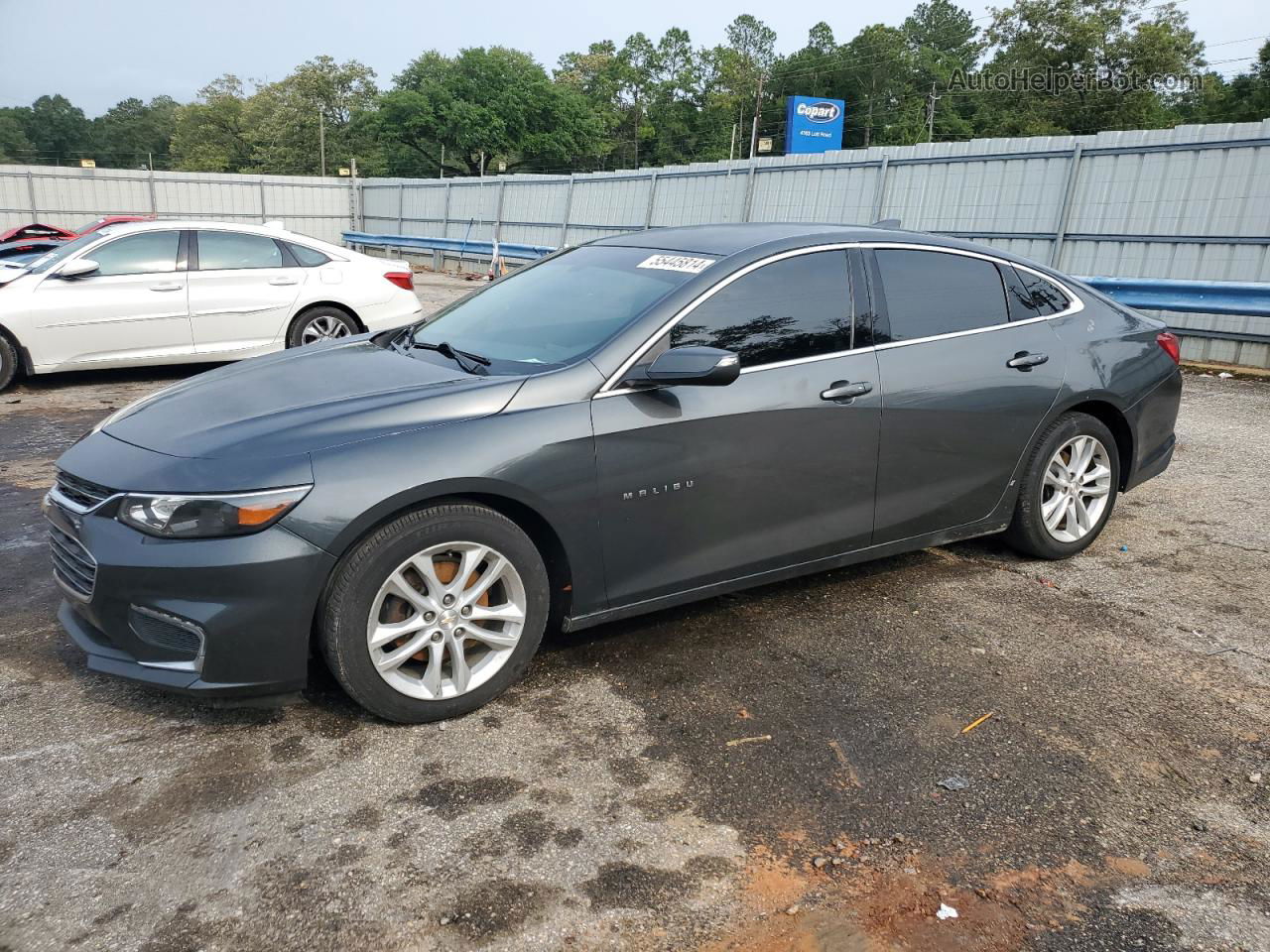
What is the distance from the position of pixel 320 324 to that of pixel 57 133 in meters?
122

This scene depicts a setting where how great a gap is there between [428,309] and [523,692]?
41.9 ft

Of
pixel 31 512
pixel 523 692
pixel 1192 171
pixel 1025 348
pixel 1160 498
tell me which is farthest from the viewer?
pixel 1192 171

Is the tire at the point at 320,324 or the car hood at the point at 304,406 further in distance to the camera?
the tire at the point at 320,324

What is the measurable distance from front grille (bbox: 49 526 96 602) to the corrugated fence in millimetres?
11624

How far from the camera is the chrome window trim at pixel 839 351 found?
3684mm

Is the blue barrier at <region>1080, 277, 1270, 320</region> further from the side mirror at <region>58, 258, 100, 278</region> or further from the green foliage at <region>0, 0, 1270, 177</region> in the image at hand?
the green foliage at <region>0, 0, 1270, 177</region>

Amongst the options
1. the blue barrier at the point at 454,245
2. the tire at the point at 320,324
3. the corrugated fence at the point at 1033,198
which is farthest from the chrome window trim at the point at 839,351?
the blue barrier at the point at 454,245

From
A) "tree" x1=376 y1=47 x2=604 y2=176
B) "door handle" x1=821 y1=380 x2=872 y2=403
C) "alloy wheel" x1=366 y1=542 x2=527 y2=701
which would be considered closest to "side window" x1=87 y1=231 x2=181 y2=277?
"alloy wheel" x1=366 y1=542 x2=527 y2=701

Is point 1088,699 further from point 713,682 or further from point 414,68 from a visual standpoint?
point 414,68

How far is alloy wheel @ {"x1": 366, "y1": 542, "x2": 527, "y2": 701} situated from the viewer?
130 inches

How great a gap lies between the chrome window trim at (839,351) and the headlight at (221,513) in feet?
3.70

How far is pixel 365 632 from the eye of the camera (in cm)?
324

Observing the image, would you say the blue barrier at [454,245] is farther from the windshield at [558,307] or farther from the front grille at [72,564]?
the front grille at [72,564]

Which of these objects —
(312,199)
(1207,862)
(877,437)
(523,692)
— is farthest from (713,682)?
(312,199)
